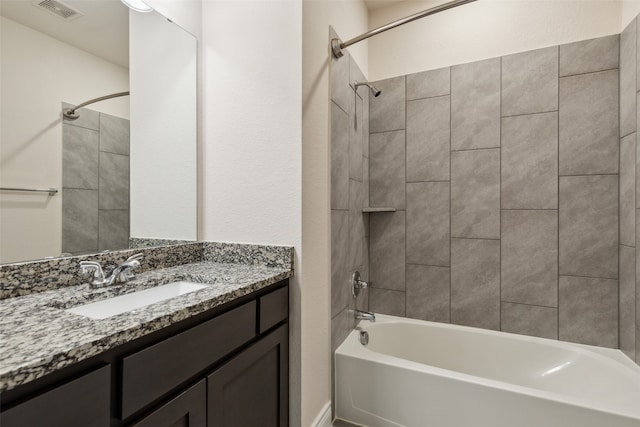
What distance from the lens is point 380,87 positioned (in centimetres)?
241

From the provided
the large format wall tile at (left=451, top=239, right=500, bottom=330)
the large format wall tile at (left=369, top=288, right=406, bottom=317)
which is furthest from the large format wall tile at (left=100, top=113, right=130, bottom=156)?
the large format wall tile at (left=451, top=239, right=500, bottom=330)

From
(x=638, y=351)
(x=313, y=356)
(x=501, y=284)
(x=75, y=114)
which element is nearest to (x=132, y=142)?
(x=75, y=114)

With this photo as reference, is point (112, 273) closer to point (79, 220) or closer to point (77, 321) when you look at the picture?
point (79, 220)

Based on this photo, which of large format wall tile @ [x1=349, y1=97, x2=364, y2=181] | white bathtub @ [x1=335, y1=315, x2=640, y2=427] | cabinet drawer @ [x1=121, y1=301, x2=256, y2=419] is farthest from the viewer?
large format wall tile @ [x1=349, y1=97, x2=364, y2=181]

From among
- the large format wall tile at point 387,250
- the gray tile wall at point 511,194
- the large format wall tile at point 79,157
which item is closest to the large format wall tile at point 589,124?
the gray tile wall at point 511,194

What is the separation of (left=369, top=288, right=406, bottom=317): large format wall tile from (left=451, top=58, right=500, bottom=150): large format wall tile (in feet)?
3.79

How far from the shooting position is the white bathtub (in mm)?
1351

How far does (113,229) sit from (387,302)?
1.87m

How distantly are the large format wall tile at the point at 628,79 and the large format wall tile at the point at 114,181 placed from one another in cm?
251

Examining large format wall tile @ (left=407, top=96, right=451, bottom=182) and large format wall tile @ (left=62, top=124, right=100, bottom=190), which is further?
large format wall tile @ (left=407, top=96, right=451, bottom=182)

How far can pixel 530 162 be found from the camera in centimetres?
197

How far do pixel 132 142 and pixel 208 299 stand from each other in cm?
88

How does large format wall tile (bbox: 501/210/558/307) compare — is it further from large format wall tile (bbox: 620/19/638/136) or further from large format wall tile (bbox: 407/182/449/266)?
large format wall tile (bbox: 620/19/638/136)

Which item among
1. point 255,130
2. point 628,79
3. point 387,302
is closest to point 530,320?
point 387,302
